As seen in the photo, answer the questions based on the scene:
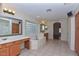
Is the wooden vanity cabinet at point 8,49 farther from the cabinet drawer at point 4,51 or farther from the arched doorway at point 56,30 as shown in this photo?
the arched doorway at point 56,30

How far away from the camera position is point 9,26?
484cm

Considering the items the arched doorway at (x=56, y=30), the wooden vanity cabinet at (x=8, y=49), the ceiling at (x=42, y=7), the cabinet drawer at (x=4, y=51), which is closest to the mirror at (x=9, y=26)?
the wooden vanity cabinet at (x=8, y=49)

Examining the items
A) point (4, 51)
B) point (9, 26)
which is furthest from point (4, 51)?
point (9, 26)

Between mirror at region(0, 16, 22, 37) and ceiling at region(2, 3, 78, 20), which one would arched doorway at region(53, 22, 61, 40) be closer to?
ceiling at region(2, 3, 78, 20)

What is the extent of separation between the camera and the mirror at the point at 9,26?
4.33 m

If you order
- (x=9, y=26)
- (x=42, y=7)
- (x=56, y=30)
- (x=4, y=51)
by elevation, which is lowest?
(x=4, y=51)

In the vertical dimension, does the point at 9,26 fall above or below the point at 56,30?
above

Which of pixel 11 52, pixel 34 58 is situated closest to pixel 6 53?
pixel 11 52

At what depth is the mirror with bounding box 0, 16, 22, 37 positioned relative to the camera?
14.2 ft

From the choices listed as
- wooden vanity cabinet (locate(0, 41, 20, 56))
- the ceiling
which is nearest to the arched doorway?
the ceiling

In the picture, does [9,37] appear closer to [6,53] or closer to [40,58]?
[6,53]

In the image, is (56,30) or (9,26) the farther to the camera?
(56,30)

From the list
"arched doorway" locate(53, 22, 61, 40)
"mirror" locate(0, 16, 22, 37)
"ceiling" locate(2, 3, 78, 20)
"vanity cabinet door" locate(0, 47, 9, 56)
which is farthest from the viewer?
"arched doorway" locate(53, 22, 61, 40)

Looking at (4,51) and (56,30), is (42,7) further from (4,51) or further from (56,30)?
(56,30)
